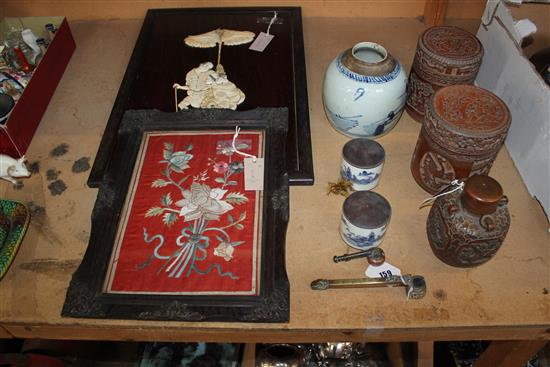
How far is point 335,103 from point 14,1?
1.00 metres

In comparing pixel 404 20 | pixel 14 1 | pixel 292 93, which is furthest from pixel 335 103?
pixel 14 1

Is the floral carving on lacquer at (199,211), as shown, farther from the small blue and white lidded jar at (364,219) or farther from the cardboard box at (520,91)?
the cardboard box at (520,91)

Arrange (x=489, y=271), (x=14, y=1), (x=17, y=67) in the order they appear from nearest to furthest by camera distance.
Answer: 1. (x=489, y=271)
2. (x=17, y=67)
3. (x=14, y=1)

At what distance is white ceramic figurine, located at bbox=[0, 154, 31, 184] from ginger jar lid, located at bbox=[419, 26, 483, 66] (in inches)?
33.7

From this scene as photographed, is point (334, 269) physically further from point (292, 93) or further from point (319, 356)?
point (292, 93)

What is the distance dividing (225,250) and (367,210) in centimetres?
26

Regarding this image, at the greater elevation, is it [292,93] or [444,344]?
[292,93]

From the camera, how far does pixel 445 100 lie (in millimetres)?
834

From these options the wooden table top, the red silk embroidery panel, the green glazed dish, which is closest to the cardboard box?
the wooden table top

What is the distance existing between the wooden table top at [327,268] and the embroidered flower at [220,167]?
0.15m

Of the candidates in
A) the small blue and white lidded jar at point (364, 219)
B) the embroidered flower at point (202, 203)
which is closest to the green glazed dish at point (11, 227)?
the embroidered flower at point (202, 203)

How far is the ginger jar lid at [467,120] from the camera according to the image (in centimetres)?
79

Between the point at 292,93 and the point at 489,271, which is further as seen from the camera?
the point at 292,93

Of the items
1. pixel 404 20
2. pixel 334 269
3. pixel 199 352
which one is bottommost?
pixel 199 352
